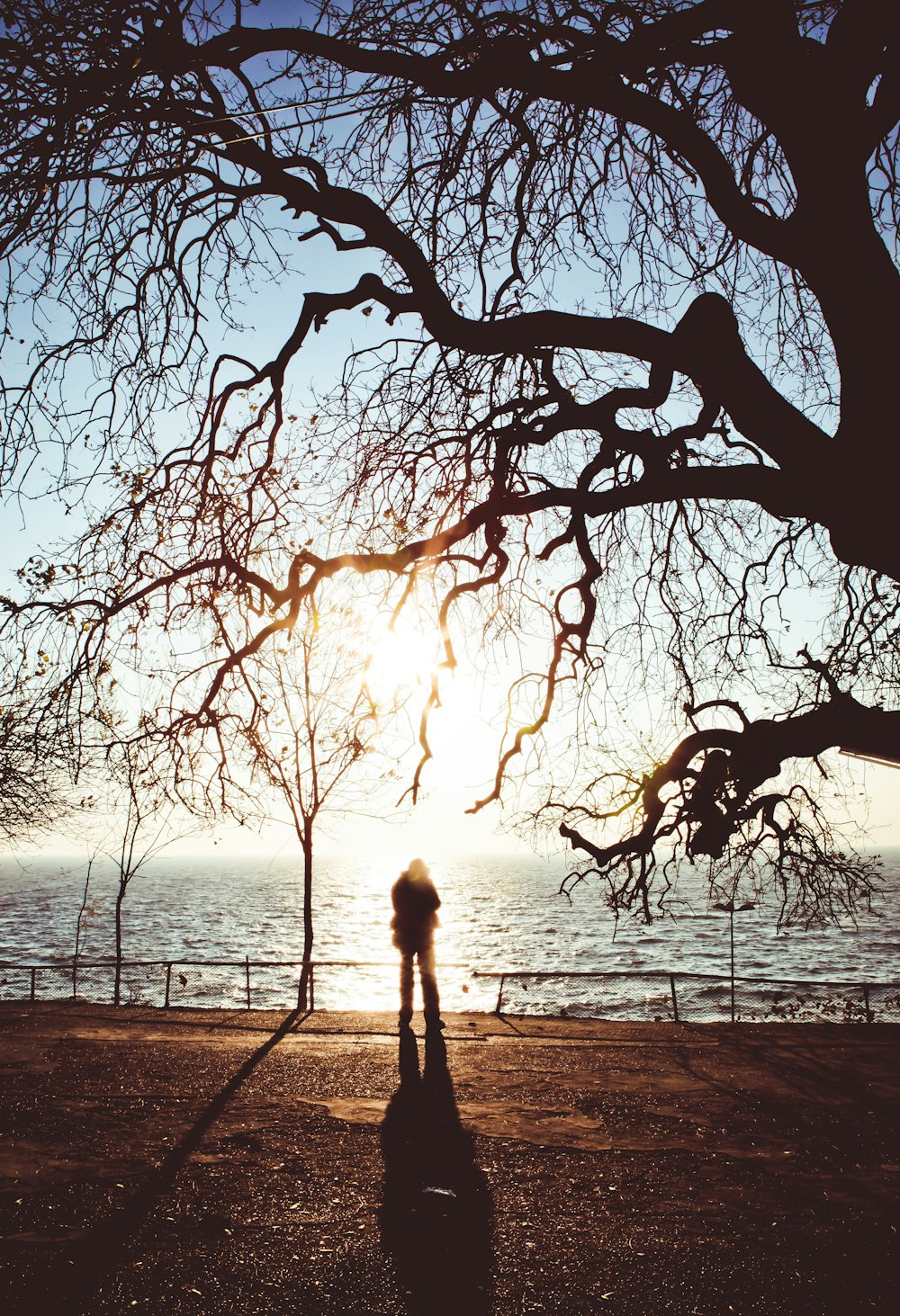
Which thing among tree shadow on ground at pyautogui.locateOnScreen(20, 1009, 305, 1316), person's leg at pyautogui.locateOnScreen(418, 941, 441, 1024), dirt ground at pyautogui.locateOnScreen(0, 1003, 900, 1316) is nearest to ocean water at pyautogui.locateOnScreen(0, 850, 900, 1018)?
person's leg at pyautogui.locateOnScreen(418, 941, 441, 1024)

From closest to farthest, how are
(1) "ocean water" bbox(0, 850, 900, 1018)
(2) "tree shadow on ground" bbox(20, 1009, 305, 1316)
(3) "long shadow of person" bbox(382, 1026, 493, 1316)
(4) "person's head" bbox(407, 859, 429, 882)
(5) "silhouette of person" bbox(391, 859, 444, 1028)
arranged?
(2) "tree shadow on ground" bbox(20, 1009, 305, 1316)
(3) "long shadow of person" bbox(382, 1026, 493, 1316)
(5) "silhouette of person" bbox(391, 859, 444, 1028)
(4) "person's head" bbox(407, 859, 429, 882)
(1) "ocean water" bbox(0, 850, 900, 1018)

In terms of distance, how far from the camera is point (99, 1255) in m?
4.62

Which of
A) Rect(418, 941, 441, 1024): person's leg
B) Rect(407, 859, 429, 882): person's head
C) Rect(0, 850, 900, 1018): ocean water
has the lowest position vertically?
Rect(0, 850, 900, 1018): ocean water

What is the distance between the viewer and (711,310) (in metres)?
4.63

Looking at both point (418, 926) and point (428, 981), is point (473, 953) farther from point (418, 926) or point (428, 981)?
point (418, 926)

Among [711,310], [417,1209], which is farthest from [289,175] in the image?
[417,1209]

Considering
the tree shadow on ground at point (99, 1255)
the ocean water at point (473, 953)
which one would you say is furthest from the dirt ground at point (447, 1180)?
the ocean water at point (473, 953)

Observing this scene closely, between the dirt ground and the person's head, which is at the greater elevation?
the person's head

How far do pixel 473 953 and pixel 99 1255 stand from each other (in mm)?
50489

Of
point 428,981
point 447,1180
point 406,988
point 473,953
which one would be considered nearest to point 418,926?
point 428,981

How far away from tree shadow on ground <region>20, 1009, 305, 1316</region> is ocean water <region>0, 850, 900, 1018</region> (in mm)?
7148

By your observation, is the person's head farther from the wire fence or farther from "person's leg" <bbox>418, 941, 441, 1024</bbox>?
the wire fence

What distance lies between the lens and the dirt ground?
4.31 meters

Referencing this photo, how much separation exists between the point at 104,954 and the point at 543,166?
4877cm
